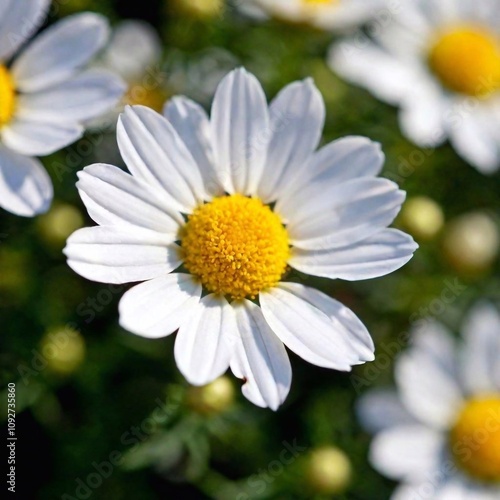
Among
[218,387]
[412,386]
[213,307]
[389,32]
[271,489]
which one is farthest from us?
[389,32]

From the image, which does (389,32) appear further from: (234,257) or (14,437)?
(14,437)

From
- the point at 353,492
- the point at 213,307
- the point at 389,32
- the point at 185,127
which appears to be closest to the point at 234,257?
the point at 213,307

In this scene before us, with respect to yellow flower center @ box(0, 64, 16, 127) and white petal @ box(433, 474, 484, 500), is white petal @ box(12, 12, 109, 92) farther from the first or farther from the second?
white petal @ box(433, 474, 484, 500)

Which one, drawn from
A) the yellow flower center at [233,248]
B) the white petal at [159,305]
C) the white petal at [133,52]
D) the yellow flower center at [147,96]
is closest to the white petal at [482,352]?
the yellow flower center at [233,248]

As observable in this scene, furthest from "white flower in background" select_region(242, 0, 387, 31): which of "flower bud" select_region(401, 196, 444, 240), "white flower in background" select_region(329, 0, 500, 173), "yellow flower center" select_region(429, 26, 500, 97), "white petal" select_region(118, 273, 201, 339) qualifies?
"white petal" select_region(118, 273, 201, 339)

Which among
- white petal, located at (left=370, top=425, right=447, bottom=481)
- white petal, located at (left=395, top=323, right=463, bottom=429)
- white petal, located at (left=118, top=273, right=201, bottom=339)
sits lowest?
white petal, located at (left=370, top=425, right=447, bottom=481)

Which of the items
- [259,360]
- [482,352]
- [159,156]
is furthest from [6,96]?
[482,352]

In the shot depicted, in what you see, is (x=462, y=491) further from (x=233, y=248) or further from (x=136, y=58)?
(x=136, y=58)
